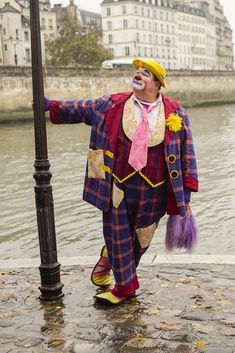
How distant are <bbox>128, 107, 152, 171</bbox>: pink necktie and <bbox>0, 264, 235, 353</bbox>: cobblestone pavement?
1065 mm

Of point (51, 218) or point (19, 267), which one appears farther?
point (19, 267)

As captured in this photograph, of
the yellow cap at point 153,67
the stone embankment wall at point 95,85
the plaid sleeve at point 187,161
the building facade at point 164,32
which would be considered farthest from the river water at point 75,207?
the building facade at point 164,32

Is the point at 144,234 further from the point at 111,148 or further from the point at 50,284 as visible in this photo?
the point at 50,284

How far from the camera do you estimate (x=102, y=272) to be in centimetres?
496

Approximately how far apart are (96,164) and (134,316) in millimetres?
1128

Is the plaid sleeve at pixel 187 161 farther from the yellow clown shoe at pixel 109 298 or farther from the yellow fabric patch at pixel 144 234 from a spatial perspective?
the yellow clown shoe at pixel 109 298

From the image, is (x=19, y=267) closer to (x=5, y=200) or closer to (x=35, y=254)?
(x=35, y=254)

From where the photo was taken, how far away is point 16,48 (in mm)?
75375

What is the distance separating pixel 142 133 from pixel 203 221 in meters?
5.27

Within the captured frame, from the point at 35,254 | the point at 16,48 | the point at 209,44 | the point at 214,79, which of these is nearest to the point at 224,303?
the point at 35,254

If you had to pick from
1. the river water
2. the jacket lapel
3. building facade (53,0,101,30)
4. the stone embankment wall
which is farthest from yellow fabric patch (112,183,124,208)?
building facade (53,0,101,30)

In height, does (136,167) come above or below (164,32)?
below

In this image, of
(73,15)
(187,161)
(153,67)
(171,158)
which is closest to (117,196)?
(171,158)

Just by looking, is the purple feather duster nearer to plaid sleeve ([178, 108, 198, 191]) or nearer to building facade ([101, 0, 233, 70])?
plaid sleeve ([178, 108, 198, 191])
